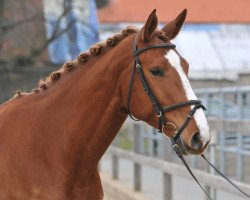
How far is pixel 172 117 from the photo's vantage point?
3605mm

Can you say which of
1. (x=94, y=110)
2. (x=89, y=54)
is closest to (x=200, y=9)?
(x=89, y=54)

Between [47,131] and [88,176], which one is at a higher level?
[47,131]

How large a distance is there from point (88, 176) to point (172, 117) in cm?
72

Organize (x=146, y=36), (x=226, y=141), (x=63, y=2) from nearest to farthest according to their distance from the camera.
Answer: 1. (x=146, y=36)
2. (x=226, y=141)
3. (x=63, y=2)

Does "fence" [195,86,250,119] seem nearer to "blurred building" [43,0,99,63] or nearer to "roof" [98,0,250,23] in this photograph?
"blurred building" [43,0,99,63]

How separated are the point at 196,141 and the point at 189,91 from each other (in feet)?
1.03

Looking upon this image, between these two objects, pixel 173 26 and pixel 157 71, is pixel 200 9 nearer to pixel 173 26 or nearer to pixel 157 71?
pixel 173 26

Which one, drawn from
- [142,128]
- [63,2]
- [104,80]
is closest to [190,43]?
[63,2]

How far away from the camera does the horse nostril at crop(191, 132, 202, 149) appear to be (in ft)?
11.2

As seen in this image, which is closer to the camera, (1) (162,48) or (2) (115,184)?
(1) (162,48)

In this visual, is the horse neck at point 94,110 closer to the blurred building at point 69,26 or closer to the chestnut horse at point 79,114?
the chestnut horse at point 79,114

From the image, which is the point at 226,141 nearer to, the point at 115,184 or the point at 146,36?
the point at 115,184

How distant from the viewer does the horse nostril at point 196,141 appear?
342 cm

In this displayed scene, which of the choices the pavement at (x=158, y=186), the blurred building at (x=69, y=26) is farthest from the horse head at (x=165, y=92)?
the blurred building at (x=69, y=26)
